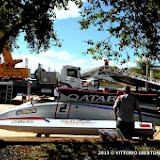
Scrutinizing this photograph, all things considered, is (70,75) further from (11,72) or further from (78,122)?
(78,122)

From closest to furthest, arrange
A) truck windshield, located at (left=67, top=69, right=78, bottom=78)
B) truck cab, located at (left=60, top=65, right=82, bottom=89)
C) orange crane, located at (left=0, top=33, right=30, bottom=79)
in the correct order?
1. truck cab, located at (left=60, top=65, right=82, bottom=89)
2. truck windshield, located at (left=67, top=69, right=78, bottom=78)
3. orange crane, located at (left=0, top=33, right=30, bottom=79)

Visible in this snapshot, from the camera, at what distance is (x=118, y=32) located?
616 cm

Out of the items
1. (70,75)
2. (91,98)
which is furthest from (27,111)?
(70,75)

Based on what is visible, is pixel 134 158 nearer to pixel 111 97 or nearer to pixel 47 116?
pixel 111 97

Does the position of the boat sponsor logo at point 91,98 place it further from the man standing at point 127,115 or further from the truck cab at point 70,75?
the truck cab at point 70,75

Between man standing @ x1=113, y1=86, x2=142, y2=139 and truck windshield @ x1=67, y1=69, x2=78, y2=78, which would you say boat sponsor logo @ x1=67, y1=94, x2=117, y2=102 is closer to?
man standing @ x1=113, y1=86, x2=142, y2=139

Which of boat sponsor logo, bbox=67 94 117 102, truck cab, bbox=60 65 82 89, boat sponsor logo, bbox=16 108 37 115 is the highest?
truck cab, bbox=60 65 82 89

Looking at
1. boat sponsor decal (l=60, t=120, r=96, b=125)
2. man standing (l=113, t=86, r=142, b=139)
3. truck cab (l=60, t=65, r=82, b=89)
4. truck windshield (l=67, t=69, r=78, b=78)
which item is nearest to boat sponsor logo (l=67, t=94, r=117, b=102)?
boat sponsor decal (l=60, t=120, r=96, b=125)

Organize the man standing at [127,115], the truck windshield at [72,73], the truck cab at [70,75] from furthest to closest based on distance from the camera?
1. the truck windshield at [72,73]
2. the truck cab at [70,75]
3. the man standing at [127,115]

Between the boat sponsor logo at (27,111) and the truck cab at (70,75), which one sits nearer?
the boat sponsor logo at (27,111)

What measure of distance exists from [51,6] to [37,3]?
30.3 inches

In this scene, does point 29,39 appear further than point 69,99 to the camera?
Yes

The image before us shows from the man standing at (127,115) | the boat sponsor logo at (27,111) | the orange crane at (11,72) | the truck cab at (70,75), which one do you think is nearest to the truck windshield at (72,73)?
the truck cab at (70,75)

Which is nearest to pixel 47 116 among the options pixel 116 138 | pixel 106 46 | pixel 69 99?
pixel 69 99
